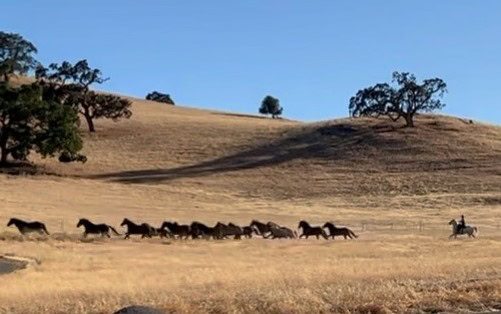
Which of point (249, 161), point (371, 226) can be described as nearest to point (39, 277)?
point (371, 226)

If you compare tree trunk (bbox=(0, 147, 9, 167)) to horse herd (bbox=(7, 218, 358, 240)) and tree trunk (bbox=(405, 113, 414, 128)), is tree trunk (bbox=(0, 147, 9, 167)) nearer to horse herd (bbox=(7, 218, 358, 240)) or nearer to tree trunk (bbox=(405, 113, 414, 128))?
horse herd (bbox=(7, 218, 358, 240))

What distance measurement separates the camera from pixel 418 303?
33.6 ft

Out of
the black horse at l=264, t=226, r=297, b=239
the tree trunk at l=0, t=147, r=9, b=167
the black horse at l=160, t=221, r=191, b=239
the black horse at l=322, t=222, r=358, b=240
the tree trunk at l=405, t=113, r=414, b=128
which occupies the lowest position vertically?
the black horse at l=160, t=221, r=191, b=239

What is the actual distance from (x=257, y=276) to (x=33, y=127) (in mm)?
64440

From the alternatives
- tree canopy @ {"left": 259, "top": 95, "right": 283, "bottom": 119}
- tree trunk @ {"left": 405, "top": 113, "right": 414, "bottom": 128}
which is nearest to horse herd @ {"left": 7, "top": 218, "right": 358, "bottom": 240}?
tree trunk @ {"left": 405, "top": 113, "right": 414, "bottom": 128}

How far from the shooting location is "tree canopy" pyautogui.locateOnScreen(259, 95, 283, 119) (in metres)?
182

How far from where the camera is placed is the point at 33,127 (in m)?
80.9

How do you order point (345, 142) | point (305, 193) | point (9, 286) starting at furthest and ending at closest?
point (345, 142), point (305, 193), point (9, 286)

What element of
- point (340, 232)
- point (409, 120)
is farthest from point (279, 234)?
point (409, 120)

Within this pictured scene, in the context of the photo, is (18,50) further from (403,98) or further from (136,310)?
(136,310)

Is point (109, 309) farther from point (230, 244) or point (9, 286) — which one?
point (230, 244)

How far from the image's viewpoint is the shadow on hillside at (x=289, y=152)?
79.9 meters

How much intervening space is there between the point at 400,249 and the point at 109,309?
970 inches

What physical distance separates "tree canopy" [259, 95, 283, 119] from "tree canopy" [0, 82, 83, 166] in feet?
332
